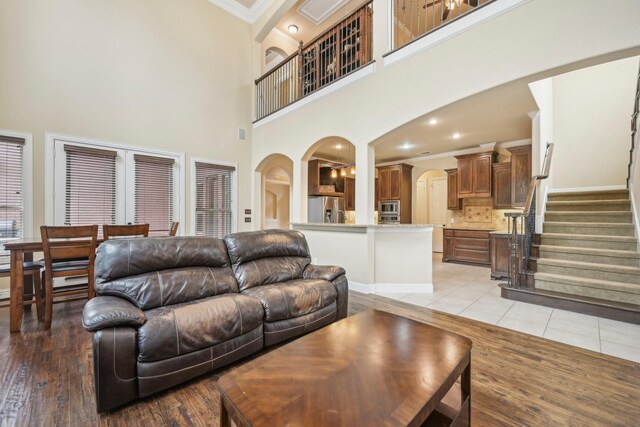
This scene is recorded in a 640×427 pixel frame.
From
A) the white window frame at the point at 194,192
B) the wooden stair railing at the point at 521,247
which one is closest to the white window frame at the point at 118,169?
the white window frame at the point at 194,192

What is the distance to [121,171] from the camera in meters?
4.62

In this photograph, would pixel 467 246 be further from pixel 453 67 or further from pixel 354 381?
pixel 354 381

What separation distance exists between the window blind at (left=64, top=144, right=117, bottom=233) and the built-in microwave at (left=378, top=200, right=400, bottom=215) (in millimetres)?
6488

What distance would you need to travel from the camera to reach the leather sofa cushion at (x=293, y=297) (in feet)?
7.46

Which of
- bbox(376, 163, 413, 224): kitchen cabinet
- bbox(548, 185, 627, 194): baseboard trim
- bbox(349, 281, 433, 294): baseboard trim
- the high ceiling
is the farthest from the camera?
bbox(376, 163, 413, 224): kitchen cabinet

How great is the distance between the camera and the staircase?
326 centimetres

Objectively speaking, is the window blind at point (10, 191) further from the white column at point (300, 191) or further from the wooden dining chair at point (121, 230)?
the white column at point (300, 191)

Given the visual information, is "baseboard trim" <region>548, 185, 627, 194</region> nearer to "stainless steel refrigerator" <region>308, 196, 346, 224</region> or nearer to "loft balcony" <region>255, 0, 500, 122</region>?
"loft balcony" <region>255, 0, 500, 122</region>

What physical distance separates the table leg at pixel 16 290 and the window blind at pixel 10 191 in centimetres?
165

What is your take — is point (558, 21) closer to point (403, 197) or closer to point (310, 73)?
point (310, 73)

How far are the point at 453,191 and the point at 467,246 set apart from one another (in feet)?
4.89

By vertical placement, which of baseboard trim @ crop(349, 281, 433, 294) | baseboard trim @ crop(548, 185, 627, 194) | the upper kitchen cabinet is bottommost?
baseboard trim @ crop(349, 281, 433, 294)

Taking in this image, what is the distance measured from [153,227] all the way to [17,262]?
2.36 m

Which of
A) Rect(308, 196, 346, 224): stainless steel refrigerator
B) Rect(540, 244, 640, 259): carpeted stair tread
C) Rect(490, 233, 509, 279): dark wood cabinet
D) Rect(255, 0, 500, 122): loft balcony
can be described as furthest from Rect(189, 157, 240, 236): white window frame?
Rect(540, 244, 640, 259): carpeted stair tread
